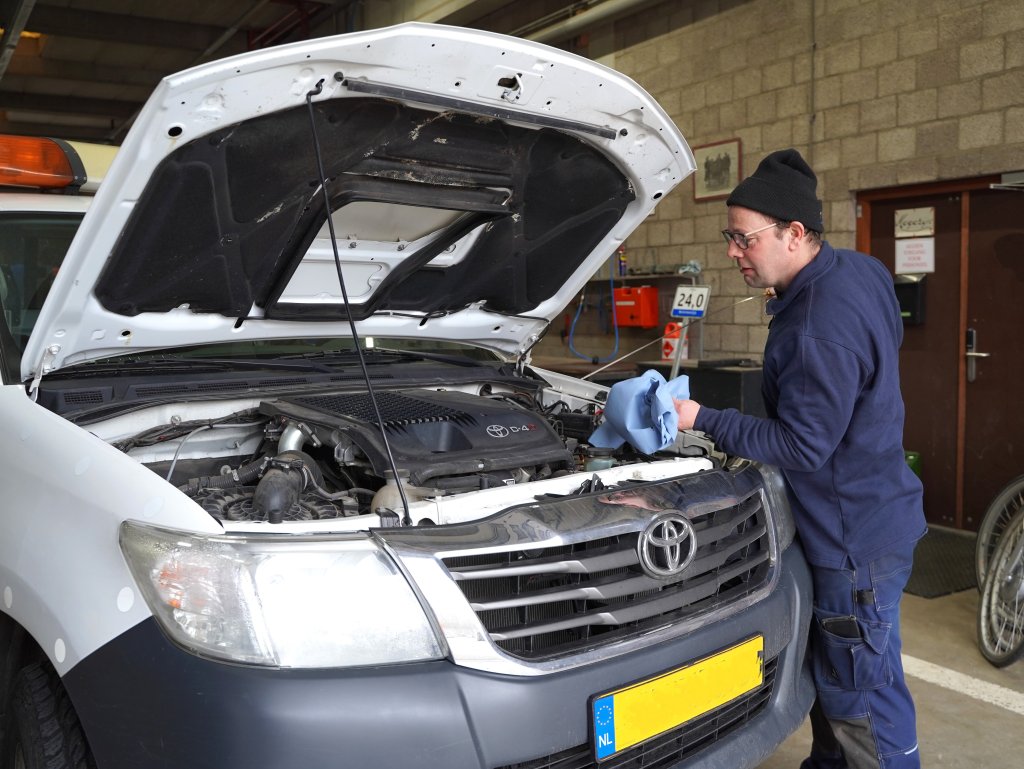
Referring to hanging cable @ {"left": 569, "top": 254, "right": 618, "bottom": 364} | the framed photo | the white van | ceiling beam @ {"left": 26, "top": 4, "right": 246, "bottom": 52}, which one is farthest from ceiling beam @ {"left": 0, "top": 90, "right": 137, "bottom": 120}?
the white van

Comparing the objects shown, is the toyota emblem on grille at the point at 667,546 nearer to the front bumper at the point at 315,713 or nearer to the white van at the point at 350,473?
the white van at the point at 350,473

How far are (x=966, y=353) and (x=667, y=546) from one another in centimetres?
431

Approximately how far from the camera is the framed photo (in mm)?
6449

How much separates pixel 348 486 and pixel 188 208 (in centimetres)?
72

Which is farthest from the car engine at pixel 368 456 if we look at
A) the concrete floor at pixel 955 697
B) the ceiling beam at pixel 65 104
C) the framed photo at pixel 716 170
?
the ceiling beam at pixel 65 104

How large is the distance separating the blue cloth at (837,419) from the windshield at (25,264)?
1.65 metres

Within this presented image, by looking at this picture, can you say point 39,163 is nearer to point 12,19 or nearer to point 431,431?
point 431,431

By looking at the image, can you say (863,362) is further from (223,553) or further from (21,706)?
(21,706)

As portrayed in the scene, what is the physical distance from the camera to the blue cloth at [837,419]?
1.98 meters

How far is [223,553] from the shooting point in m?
1.42

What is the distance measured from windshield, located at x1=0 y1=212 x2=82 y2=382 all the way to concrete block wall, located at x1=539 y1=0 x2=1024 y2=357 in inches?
119

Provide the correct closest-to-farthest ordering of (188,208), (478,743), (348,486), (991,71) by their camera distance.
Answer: (478,743), (188,208), (348,486), (991,71)

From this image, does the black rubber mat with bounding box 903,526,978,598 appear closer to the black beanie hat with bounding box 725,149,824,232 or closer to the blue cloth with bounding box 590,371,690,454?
the blue cloth with bounding box 590,371,690,454

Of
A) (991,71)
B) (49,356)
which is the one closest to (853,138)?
(991,71)
